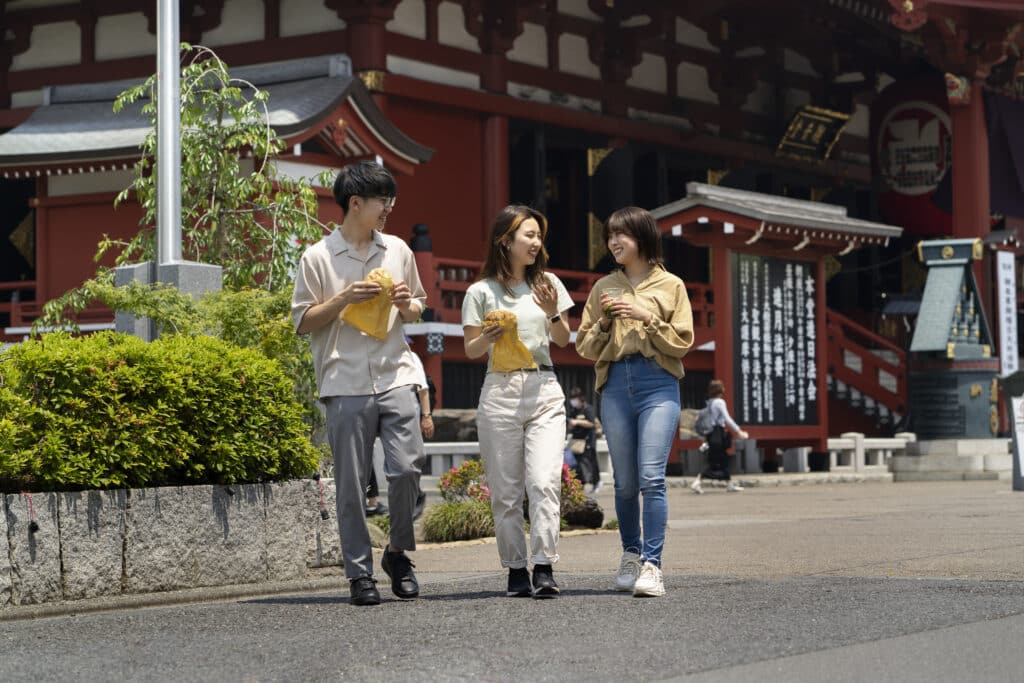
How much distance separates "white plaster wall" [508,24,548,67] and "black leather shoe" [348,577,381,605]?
16.7 metres

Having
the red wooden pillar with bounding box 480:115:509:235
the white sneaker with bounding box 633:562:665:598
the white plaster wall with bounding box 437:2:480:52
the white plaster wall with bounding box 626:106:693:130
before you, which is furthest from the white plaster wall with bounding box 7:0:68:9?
the white sneaker with bounding box 633:562:665:598

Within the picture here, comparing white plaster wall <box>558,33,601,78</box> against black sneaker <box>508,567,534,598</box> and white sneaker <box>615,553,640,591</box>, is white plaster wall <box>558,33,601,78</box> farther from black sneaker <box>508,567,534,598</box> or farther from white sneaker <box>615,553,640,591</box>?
black sneaker <box>508,567,534,598</box>

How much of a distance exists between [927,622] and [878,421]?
20.4 m

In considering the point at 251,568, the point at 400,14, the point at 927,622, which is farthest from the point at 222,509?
the point at 400,14

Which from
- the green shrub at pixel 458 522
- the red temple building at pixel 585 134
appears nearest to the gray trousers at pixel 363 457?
the green shrub at pixel 458 522

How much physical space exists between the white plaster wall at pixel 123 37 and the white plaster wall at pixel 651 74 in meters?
7.09

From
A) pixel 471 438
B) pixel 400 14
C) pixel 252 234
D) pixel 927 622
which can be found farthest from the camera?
pixel 400 14

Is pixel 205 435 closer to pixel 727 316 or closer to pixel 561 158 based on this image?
pixel 727 316

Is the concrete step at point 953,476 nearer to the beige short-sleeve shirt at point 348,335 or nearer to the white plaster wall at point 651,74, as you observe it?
the white plaster wall at point 651,74

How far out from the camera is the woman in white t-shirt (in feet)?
23.4

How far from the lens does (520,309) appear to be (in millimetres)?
7340

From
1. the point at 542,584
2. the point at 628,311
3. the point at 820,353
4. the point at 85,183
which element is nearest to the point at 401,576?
the point at 542,584

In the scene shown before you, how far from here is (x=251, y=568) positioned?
25.6 ft

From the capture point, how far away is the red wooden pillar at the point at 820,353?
22938mm
